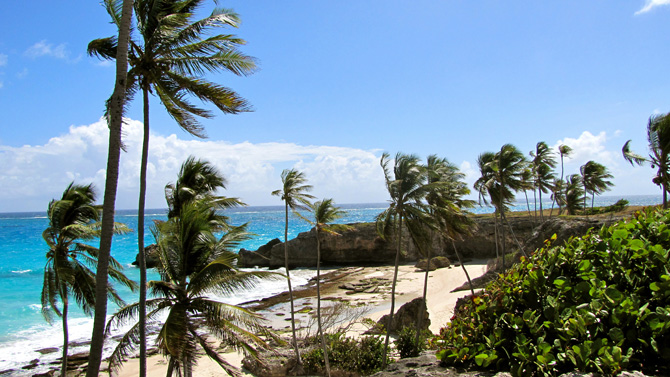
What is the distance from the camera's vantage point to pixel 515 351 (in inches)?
119

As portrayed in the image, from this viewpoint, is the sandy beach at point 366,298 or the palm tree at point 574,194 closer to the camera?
the sandy beach at point 366,298

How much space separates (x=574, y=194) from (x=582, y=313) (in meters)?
52.2

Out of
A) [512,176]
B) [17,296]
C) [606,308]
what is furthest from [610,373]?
[17,296]

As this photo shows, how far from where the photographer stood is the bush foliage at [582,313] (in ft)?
8.40

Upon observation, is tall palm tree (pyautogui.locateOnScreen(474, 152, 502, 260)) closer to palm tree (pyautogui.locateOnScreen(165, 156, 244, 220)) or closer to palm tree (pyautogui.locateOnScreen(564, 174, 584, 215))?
palm tree (pyautogui.locateOnScreen(165, 156, 244, 220))

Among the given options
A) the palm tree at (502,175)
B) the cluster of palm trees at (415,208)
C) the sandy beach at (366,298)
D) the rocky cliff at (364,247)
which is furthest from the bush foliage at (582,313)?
the rocky cliff at (364,247)

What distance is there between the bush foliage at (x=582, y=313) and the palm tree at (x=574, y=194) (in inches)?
1828

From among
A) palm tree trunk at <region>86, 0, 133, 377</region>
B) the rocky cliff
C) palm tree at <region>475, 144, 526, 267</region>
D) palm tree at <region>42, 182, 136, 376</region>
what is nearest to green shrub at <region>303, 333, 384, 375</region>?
palm tree at <region>42, 182, 136, 376</region>

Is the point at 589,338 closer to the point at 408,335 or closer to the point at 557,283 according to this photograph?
the point at 557,283

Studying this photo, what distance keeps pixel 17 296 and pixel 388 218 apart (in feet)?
111

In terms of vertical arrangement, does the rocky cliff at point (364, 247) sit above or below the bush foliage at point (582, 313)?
below

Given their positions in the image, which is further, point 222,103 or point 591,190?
point 591,190

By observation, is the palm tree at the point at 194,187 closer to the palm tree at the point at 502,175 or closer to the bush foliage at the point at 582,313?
the bush foliage at the point at 582,313

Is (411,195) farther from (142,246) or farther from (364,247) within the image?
(364,247)
